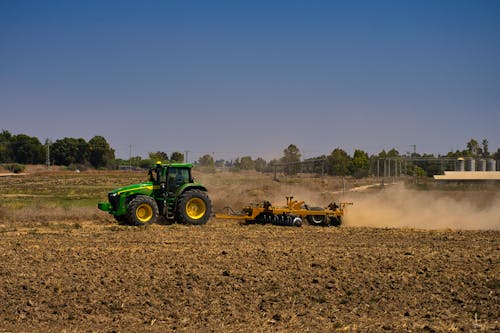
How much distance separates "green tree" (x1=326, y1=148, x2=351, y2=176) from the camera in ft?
219

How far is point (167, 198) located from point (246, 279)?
10718 millimetres

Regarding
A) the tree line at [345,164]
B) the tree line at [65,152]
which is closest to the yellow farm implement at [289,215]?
the tree line at [345,164]

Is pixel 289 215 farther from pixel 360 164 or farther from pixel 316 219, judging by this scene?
pixel 360 164

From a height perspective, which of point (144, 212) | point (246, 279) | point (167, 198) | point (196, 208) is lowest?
point (246, 279)

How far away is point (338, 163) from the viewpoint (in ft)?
222

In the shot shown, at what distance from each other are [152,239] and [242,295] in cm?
727

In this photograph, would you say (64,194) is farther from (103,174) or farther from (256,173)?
(103,174)

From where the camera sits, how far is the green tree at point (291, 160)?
188 ft

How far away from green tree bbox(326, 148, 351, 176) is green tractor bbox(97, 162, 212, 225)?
40.6 m

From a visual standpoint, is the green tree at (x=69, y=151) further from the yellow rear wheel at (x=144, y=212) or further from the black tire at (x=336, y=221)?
the black tire at (x=336, y=221)

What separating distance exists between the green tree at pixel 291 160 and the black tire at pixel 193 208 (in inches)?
1229

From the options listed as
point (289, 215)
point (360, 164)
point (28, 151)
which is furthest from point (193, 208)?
point (28, 151)

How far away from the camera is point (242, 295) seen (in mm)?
12297

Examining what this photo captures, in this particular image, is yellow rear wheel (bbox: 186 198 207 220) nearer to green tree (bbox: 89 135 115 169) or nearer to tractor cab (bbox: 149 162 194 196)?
tractor cab (bbox: 149 162 194 196)
